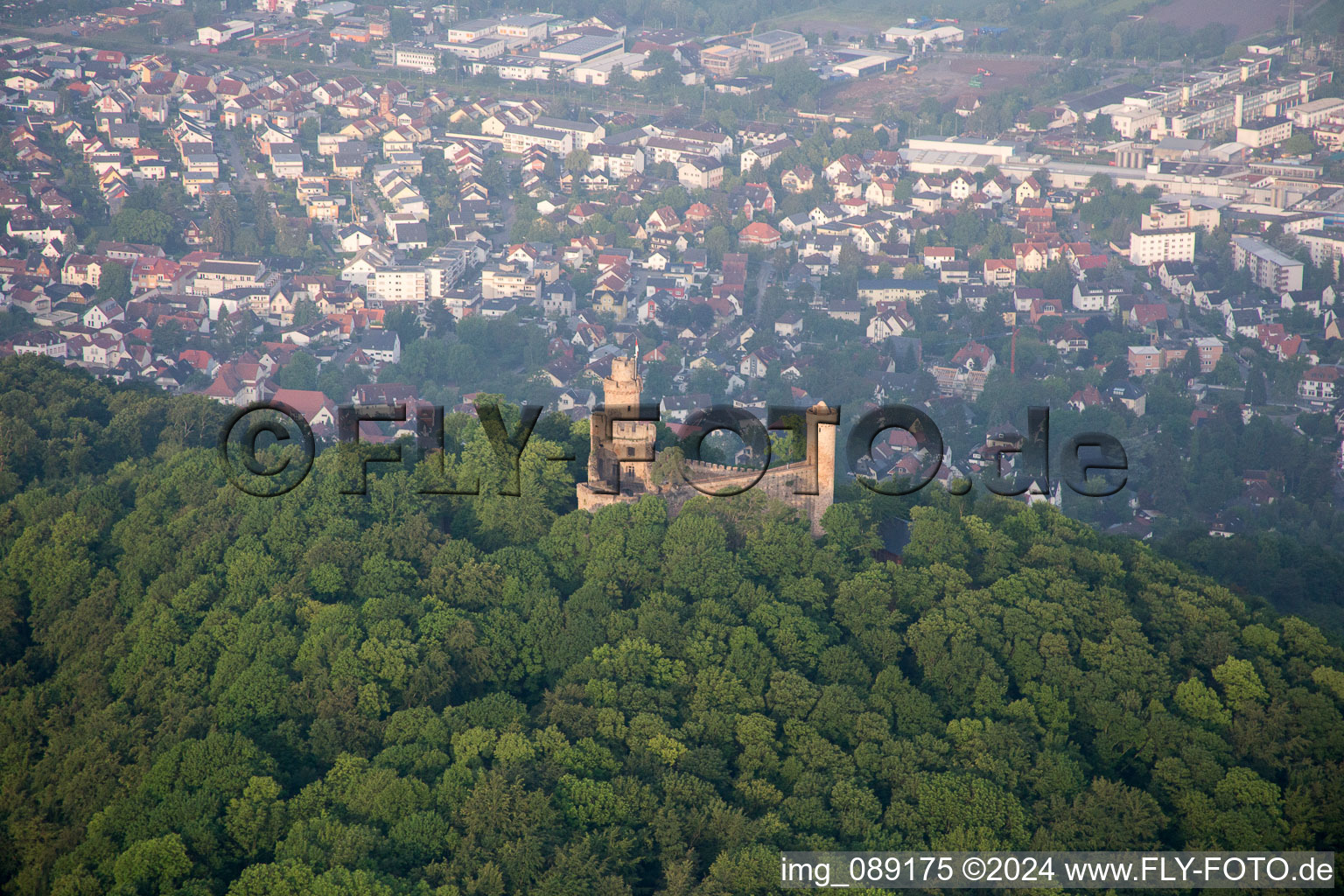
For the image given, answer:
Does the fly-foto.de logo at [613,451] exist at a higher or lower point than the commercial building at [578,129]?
lower

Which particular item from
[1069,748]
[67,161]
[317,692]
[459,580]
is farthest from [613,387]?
[67,161]

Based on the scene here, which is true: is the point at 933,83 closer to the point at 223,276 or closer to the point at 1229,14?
the point at 1229,14

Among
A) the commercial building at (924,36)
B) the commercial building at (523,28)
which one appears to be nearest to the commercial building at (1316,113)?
the commercial building at (924,36)

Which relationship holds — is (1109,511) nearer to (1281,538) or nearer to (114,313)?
(1281,538)

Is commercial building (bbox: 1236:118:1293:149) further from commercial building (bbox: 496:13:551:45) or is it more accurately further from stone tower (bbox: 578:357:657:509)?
stone tower (bbox: 578:357:657:509)

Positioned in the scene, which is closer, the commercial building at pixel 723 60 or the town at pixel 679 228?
the town at pixel 679 228

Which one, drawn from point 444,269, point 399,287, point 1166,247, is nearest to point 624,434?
point 399,287

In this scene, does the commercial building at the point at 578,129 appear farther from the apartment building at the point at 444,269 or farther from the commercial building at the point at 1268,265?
the commercial building at the point at 1268,265
